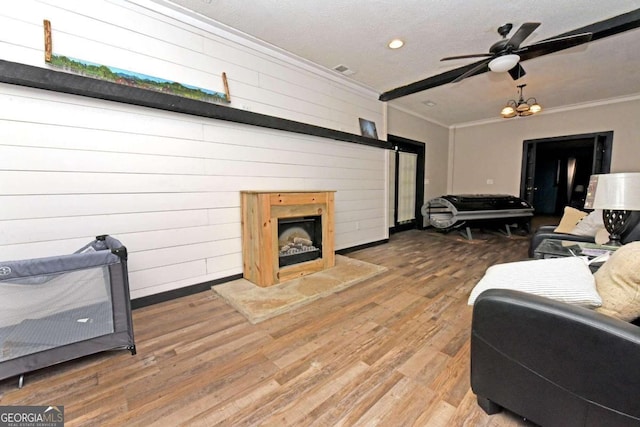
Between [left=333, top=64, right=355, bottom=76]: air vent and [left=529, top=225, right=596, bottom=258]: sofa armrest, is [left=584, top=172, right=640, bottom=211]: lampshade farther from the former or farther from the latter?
[left=333, top=64, right=355, bottom=76]: air vent

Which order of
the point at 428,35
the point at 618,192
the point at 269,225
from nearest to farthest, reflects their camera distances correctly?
the point at 618,192
the point at 269,225
the point at 428,35

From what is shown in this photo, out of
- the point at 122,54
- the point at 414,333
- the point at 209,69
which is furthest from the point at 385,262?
the point at 122,54

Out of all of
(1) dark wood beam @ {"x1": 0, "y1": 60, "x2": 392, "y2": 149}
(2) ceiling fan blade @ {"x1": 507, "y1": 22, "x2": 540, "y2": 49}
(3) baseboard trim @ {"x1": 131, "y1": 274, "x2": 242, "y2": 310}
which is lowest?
(3) baseboard trim @ {"x1": 131, "y1": 274, "x2": 242, "y2": 310}

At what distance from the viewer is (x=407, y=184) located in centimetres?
620

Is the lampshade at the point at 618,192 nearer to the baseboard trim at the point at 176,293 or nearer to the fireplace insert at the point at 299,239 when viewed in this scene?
the fireplace insert at the point at 299,239

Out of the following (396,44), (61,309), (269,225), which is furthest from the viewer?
(396,44)

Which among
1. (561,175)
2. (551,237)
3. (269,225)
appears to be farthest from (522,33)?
(561,175)

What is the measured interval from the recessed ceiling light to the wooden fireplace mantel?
1.84 metres

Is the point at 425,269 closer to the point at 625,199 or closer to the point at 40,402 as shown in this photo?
the point at 625,199

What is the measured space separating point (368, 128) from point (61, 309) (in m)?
4.25

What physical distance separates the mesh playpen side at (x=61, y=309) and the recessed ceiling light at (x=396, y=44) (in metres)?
3.27

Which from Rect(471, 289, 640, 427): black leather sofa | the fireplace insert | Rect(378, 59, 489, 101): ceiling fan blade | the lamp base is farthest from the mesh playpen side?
Rect(378, 59, 489, 101): ceiling fan blade

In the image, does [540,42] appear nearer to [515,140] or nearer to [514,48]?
[514,48]

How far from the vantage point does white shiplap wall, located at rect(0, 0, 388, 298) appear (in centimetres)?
188
